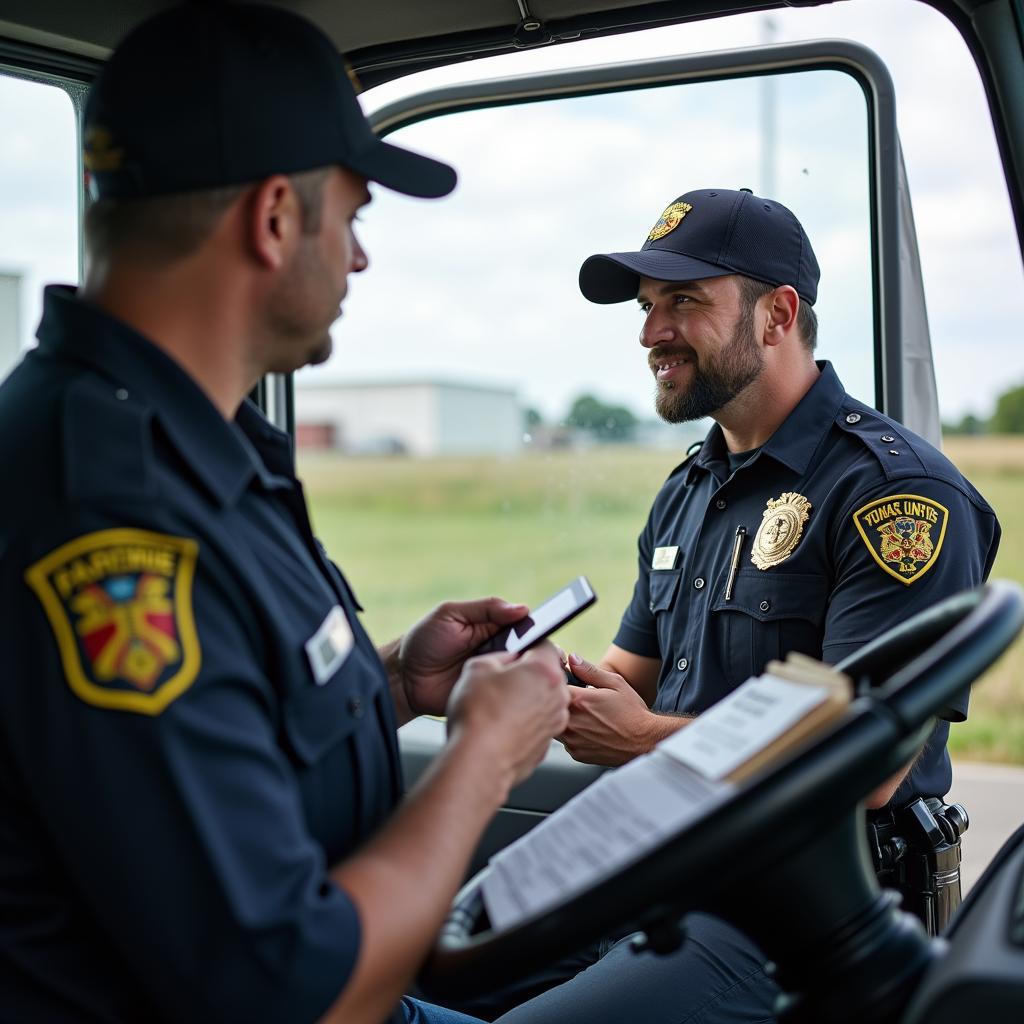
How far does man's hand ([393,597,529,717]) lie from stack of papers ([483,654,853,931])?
1.76ft

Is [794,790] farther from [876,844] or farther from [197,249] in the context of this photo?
[876,844]

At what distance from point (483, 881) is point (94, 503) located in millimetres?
468

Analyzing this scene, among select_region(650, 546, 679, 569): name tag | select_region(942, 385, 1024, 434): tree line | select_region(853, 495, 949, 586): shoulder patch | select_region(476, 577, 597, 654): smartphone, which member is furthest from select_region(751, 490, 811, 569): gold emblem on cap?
select_region(942, 385, 1024, 434): tree line

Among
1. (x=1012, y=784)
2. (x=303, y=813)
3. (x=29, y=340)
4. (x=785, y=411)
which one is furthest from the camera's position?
(x=1012, y=784)

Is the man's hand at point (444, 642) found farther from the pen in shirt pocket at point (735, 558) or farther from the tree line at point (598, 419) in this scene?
the tree line at point (598, 419)

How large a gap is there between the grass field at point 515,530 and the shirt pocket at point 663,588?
556 mm

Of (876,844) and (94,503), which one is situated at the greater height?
(94,503)

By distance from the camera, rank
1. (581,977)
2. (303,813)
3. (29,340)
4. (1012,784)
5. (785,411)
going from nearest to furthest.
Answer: (303,813) → (581,977) → (29,340) → (785,411) → (1012,784)

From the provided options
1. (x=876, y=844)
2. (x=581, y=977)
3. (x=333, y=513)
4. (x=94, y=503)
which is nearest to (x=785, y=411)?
(x=876, y=844)

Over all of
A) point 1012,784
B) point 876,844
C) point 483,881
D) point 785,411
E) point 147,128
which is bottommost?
point 1012,784

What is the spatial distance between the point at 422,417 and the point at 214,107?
12.6 meters

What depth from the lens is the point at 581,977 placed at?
1.60 m

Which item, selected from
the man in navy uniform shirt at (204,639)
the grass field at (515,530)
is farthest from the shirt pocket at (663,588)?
the man in navy uniform shirt at (204,639)

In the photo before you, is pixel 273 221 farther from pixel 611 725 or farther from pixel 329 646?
pixel 611 725
